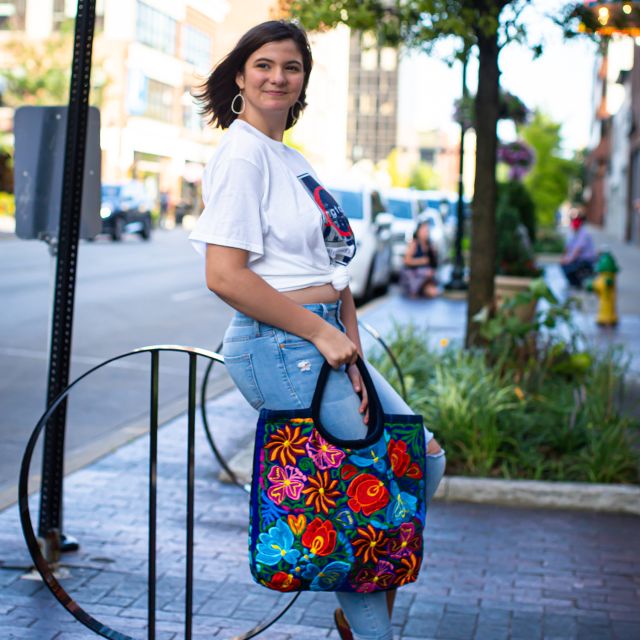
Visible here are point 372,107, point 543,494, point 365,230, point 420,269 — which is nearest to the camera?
point 543,494

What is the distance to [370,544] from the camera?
291 cm

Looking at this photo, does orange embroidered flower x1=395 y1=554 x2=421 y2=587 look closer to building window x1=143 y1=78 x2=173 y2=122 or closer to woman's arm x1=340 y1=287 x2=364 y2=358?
woman's arm x1=340 y1=287 x2=364 y2=358

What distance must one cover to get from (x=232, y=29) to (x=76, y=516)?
104 m

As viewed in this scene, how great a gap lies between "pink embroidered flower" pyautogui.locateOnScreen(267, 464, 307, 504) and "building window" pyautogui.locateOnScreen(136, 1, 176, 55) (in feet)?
213

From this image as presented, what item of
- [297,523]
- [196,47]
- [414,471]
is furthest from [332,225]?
[196,47]

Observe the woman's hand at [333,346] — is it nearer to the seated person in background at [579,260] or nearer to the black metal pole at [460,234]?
the black metal pole at [460,234]

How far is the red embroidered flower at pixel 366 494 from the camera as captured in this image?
2.88m

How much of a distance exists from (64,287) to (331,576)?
84.5 inches

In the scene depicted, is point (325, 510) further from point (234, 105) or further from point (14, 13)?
point (14, 13)

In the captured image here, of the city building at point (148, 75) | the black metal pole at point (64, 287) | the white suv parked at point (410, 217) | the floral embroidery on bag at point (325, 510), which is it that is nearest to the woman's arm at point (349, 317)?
the floral embroidery on bag at point (325, 510)

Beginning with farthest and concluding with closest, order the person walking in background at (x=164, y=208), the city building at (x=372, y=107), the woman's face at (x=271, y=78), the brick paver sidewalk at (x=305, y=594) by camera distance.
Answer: the city building at (x=372, y=107) → the person walking in background at (x=164, y=208) → the brick paver sidewalk at (x=305, y=594) → the woman's face at (x=271, y=78)

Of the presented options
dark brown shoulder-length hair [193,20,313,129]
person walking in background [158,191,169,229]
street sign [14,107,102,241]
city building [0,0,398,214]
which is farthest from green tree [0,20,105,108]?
dark brown shoulder-length hair [193,20,313,129]

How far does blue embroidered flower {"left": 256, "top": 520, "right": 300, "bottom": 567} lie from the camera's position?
2900 mm

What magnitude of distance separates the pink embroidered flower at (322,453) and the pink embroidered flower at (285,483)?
0.18 feet
